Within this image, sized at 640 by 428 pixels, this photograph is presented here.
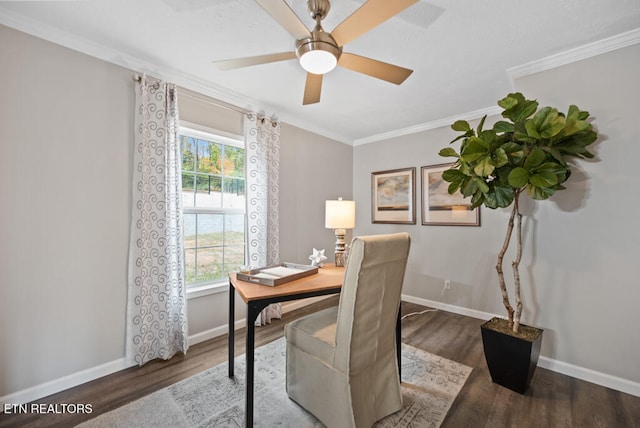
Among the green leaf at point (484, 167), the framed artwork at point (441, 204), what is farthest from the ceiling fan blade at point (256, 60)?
the framed artwork at point (441, 204)

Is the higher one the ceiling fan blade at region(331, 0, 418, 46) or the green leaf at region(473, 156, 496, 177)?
the ceiling fan blade at region(331, 0, 418, 46)

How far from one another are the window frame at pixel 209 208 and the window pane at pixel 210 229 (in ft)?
0.21

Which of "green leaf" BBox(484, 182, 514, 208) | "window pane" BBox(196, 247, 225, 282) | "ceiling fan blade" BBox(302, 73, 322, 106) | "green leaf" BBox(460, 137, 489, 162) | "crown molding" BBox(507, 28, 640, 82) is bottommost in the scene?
"window pane" BBox(196, 247, 225, 282)

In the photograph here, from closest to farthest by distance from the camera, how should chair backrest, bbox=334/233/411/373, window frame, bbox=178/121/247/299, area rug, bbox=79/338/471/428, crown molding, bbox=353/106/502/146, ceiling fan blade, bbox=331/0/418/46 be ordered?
ceiling fan blade, bbox=331/0/418/46 < chair backrest, bbox=334/233/411/373 < area rug, bbox=79/338/471/428 < window frame, bbox=178/121/247/299 < crown molding, bbox=353/106/502/146

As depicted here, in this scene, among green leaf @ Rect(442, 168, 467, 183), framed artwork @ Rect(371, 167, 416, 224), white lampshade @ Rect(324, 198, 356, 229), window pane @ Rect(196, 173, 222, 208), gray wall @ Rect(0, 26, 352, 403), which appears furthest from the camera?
framed artwork @ Rect(371, 167, 416, 224)

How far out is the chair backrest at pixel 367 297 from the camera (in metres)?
1.35

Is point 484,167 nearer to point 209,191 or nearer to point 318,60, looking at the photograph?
point 318,60

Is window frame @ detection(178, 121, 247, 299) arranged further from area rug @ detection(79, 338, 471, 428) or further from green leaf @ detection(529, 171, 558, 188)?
green leaf @ detection(529, 171, 558, 188)

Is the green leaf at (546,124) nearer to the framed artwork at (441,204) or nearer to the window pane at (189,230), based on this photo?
the framed artwork at (441,204)

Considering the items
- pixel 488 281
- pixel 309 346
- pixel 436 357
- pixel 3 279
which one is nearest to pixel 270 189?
pixel 309 346

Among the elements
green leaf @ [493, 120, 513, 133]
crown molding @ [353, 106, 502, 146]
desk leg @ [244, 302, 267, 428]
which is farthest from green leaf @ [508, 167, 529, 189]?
desk leg @ [244, 302, 267, 428]

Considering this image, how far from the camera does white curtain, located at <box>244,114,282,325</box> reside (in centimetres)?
290

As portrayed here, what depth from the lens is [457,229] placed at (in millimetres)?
3379

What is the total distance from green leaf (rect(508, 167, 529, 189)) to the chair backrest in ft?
2.99
